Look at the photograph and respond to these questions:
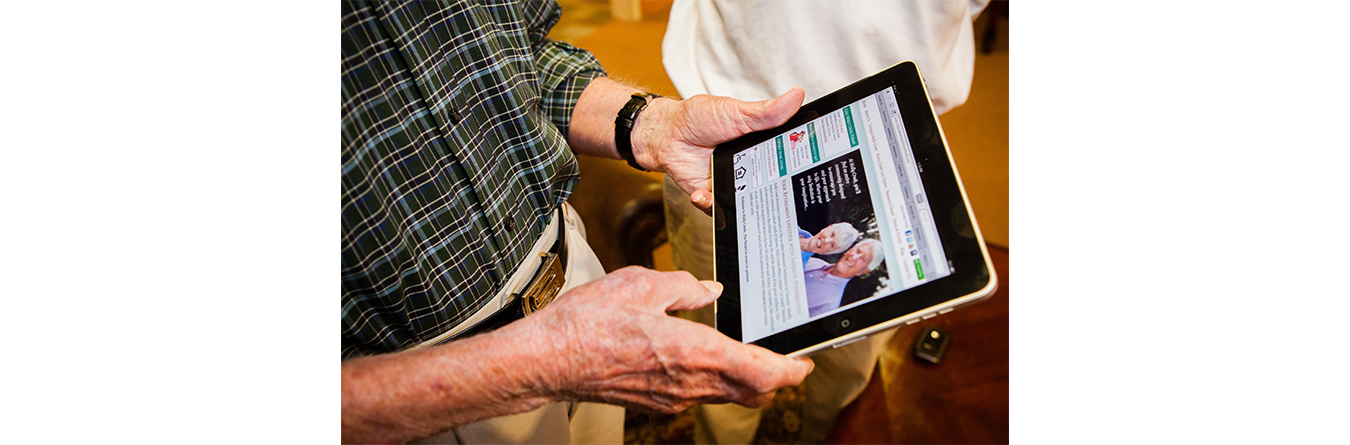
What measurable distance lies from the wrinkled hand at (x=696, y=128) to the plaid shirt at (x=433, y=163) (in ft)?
0.63

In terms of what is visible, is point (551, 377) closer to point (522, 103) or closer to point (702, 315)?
point (522, 103)

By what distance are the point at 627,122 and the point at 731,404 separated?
2.49 ft

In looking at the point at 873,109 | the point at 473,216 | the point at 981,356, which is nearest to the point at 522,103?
the point at 473,216

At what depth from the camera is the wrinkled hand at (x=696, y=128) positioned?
831 millimetres

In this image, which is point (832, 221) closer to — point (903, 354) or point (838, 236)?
point (838, 236)

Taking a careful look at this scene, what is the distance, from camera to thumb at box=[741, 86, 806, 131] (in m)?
0.82

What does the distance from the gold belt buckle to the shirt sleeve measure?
248 millimetres

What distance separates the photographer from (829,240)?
0.63m

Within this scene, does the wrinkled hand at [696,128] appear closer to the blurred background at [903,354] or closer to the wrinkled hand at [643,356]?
the blurred background at [903,354]

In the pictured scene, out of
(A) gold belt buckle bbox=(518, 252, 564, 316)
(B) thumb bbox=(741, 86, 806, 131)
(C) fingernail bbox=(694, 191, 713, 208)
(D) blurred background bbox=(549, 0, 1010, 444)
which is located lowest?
(D) blurred background bbox=(549, 0, 1010, 444)

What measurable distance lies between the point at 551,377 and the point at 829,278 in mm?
286

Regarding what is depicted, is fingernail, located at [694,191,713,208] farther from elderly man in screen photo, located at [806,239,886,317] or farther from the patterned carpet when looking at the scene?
the patterned carpet

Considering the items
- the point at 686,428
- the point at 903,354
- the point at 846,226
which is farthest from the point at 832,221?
the point at 903,354

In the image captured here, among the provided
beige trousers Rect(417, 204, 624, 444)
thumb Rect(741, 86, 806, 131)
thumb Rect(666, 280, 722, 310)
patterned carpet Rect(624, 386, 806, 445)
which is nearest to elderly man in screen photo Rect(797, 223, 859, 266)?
thumb Rect(666, 280, 722, 310)
